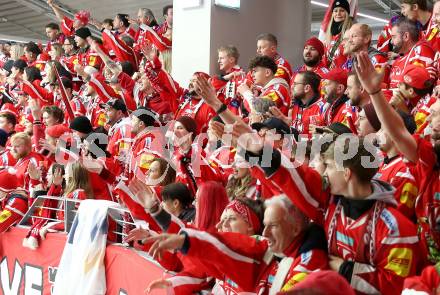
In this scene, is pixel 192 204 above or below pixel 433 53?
below

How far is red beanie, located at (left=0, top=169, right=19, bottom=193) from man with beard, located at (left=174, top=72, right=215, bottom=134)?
5.96 feet

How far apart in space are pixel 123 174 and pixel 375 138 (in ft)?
11.4

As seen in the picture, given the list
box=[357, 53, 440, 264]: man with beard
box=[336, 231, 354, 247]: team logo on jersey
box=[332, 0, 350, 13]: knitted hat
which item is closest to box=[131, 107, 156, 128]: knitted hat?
box=[332, 0, 350, 13]: knitted hat

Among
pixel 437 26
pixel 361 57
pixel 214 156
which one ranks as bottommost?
pixel 214 156

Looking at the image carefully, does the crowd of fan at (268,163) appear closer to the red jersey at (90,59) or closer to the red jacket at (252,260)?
the red jacket at (252,260)

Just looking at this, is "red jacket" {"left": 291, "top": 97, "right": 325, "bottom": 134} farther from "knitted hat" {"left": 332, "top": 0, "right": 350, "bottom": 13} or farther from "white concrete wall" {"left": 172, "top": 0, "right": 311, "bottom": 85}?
"white concrete wall" {"left": 172, "top": 0, "right": 311, "bottom": 85}

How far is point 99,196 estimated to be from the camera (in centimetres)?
570

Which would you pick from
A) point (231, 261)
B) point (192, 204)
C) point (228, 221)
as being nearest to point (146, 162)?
point (192, 204)

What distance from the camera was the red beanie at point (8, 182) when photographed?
643cm

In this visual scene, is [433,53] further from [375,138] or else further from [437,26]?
[375,138]

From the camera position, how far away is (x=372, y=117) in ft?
11.6

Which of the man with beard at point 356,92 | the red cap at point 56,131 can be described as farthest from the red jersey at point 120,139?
the man with beard at point 356,92

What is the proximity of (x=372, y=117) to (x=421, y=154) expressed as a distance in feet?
2.06

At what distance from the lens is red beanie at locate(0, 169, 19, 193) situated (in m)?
6.43
